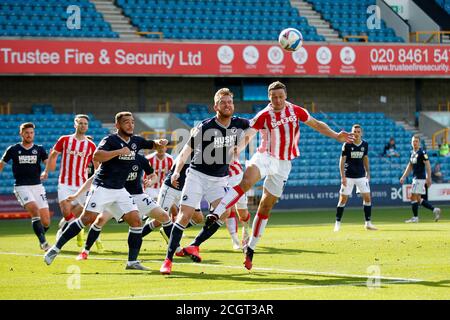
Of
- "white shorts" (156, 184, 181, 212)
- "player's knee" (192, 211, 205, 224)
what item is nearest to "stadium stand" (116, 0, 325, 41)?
"white shorts" (156, 184, 181, 212)

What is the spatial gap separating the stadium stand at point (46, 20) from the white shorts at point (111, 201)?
2377cm

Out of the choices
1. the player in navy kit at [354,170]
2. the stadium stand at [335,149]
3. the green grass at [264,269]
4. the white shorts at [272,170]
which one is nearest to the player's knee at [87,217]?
the green grass at [264,269]

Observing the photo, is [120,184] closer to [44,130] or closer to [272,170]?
[272,170]

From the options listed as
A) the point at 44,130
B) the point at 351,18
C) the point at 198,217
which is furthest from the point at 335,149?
the point at 198,217

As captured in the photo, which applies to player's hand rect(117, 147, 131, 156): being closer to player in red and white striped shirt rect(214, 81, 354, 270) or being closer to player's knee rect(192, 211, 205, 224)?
player in red and white striped shirt rect(214, 81, 354, 270)

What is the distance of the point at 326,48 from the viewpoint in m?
40.9

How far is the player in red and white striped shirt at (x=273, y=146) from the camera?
45.4 feet

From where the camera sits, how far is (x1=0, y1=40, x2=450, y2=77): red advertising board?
3622 cm

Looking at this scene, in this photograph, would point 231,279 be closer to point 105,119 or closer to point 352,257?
point 352,257

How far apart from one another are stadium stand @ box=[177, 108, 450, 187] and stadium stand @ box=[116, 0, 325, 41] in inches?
129

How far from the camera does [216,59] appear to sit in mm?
39219

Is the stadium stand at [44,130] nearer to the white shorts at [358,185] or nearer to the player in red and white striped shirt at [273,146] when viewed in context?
the white shorts at [358,185]

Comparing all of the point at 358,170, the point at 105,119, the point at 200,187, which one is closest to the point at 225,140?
the point at 200,187
